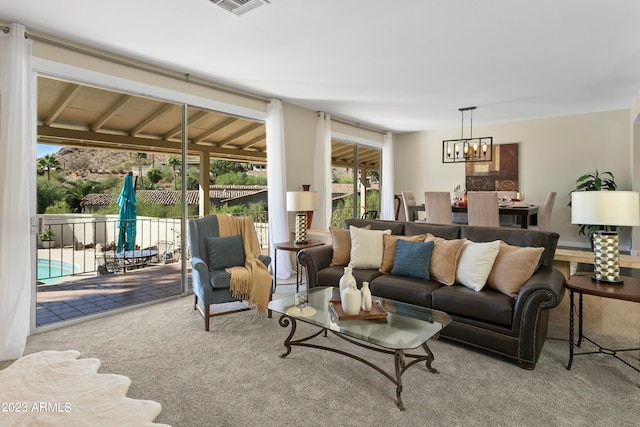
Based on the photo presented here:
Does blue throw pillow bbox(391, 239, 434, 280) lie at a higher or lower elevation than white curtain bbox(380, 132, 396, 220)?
lower

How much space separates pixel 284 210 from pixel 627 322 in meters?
4.00

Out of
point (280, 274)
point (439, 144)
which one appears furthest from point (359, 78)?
point (439, 144)

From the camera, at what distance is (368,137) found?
7.68 meters

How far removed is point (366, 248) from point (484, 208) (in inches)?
91.0

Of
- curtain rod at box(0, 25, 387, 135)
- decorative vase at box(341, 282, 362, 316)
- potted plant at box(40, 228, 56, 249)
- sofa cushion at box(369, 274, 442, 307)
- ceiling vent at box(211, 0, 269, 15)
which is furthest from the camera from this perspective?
potted plant at box(40, 228, 56, 249)

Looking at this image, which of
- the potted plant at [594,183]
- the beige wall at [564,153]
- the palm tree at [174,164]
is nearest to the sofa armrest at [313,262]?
the palm tree at [174,164]

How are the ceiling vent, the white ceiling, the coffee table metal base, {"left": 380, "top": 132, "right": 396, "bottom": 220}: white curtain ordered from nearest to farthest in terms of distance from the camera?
the coffee table metal base < the ceiling vent < the white ceiling < {"left": 380, "top": 132, "right": 396, "bottom": 220}: white curtain

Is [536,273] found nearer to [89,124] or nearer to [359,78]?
[359,78]

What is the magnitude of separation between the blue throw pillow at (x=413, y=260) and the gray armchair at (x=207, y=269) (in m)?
1.29

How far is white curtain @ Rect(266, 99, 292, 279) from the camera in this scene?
5.32m

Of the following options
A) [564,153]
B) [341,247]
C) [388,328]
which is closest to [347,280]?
[388,328]

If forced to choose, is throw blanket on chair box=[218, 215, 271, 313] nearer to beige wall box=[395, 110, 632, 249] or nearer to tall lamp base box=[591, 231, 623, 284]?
tall lamp base box=[591, 231, 623, 284]

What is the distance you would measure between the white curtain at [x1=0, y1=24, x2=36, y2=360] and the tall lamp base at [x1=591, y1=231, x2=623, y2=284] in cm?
440

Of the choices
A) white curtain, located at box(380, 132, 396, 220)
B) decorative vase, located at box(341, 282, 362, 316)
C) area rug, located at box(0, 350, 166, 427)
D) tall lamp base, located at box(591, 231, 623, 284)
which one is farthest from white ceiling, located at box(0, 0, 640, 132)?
white curtain, located at box(380, 132, 396, 220)
